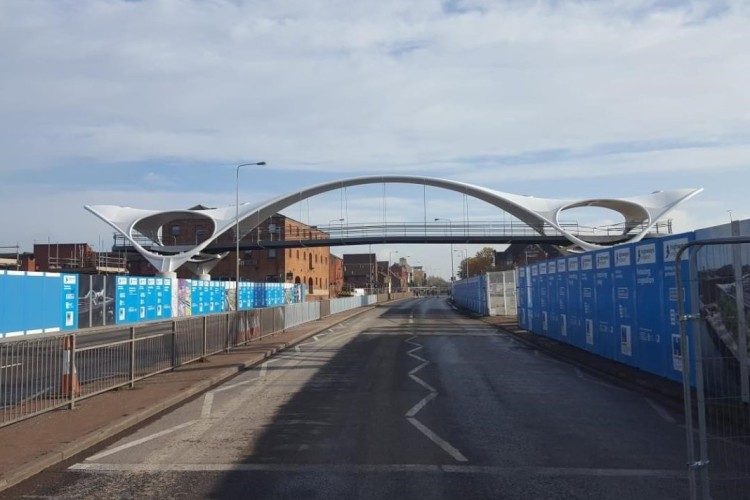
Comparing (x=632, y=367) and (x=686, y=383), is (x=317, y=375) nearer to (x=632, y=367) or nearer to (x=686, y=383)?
(x=632, y=367)

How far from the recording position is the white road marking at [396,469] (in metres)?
Result: 7.11

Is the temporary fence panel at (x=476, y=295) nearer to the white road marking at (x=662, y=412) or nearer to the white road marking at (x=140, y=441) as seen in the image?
the white road marking at (x=662, y=412)

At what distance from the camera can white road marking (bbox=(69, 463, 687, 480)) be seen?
711 cm

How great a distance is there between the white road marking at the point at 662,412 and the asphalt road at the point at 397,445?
0.07 meters

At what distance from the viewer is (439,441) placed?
339 inches

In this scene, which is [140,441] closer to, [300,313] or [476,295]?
[300,313]

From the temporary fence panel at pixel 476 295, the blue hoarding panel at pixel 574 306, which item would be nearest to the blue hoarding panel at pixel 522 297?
the blue hoarding panel at pixel 574 306

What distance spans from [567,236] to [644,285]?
→ 2308 inches

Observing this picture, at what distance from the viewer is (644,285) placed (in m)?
15.2

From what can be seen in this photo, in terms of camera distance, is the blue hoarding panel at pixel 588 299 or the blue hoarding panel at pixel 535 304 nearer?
the blue hoarding panel at pixel 588 299

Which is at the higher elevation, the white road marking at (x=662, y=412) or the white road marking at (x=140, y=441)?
the white road marking at (x=140, y=441)

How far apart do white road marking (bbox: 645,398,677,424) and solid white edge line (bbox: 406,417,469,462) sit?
12.2 feet

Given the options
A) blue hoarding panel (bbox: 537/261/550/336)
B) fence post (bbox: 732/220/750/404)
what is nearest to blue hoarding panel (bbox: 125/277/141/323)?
blue hoarding panel (bbox: 537/261/550/336)

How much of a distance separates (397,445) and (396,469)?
1.11m
